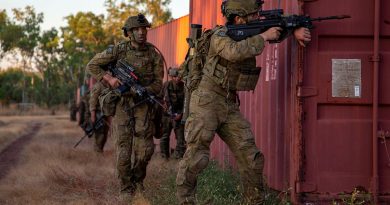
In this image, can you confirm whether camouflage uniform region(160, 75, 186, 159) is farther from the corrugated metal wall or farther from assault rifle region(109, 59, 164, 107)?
assault rifle region(109, 59, 164, 107)

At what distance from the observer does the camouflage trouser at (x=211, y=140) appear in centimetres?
552

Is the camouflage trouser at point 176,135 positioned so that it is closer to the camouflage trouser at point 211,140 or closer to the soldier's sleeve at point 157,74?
the soldier's sleeve at point 157,74

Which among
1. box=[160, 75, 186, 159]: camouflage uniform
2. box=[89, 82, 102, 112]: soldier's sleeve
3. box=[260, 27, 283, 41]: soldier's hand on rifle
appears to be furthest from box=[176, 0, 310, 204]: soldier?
box=[89, 82, 102, 112]: soldier's sleeve

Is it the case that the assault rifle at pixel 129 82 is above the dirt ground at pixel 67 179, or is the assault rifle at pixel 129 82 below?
above

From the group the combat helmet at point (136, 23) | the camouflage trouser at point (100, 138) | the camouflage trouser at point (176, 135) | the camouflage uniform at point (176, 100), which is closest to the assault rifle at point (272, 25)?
the combat helmet at point (136, 23)

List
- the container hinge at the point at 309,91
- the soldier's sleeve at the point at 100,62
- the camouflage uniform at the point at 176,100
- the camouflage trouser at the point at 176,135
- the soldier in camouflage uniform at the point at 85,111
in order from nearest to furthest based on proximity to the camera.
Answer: the container hinge at the point at 309,91 < the soldier's sleeve at the point at 100,62 < the camouflage uniform at the point at 176,100 < the camouflage trouser at the point at 176,135 < the soldier in camouflage uniform at the point at 85,111

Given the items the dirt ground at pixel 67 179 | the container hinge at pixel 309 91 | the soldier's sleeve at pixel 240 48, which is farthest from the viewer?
the dirt ground at pixel 67 179

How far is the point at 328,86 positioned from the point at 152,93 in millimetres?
2507

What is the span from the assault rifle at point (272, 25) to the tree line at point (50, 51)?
45.2m

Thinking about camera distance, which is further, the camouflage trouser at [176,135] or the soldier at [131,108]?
the camouflage trouser at [176,135]

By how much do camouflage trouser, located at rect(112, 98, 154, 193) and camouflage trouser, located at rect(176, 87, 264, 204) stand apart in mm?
1907

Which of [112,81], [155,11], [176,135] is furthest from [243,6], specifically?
[155,11]

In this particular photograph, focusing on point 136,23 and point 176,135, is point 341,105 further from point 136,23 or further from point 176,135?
point 176,135

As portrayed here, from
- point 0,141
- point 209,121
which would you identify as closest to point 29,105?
point 0,141
